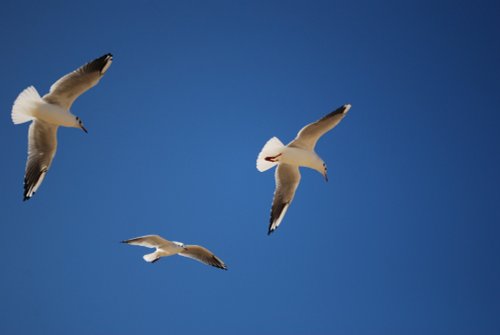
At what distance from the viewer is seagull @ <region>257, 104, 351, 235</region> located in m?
9.10

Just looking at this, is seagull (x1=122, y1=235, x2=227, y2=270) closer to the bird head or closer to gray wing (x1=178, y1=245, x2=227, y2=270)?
gray wing (x1=178, y1=245, x2=227, y2=270)

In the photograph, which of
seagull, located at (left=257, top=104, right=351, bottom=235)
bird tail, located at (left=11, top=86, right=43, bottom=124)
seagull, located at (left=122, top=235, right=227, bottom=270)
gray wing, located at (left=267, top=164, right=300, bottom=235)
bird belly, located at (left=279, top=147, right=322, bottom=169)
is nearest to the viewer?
bird tail, located at (left=11, top=86, right=43, bottom=124)

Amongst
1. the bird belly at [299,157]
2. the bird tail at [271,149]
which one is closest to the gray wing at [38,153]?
the bird tail at [271,149]

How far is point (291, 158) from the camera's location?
938 centimetres

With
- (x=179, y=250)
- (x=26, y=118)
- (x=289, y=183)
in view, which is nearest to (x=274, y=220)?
(x=289, y=183)

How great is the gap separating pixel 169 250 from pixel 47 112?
2452mm

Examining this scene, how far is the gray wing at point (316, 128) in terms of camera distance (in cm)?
898

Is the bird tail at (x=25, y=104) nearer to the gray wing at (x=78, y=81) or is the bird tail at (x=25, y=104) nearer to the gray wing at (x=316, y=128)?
the gray wing at (x=78, y=81)

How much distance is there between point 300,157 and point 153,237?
217 centimetres

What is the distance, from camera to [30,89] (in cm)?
850

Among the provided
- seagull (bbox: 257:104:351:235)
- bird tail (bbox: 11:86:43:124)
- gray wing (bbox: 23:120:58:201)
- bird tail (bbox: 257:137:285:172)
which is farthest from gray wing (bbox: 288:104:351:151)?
bird tail (bbox: 11:86:43:124)

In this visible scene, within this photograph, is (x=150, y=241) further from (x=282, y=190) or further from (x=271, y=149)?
(x=271, y=149)

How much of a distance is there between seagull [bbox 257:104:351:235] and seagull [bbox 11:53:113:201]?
2366mm

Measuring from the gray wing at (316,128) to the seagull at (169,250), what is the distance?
2006 millimetres
